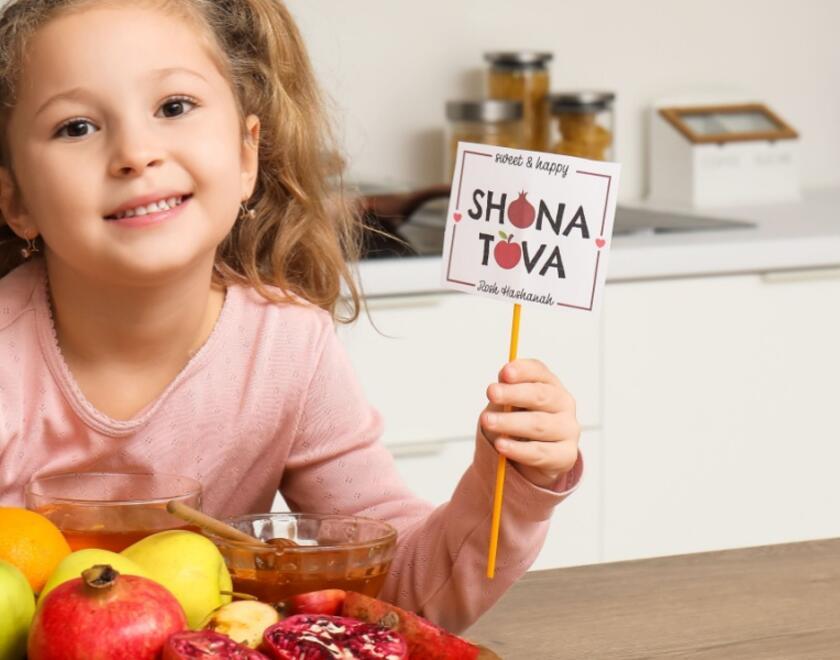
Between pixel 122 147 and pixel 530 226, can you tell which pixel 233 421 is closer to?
pixel 122 147

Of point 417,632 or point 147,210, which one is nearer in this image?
point 417,632

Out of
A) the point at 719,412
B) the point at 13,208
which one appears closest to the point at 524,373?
the point at 13,208

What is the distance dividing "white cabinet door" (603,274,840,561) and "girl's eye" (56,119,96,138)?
1.29m

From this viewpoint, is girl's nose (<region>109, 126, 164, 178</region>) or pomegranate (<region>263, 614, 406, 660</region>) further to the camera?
girl's nose (<region>109, 126, 164, 178</region>)

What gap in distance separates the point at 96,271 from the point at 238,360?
24cm

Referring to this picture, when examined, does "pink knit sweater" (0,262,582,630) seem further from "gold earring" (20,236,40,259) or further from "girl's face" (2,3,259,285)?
"girl's face" (2,3,259,285)

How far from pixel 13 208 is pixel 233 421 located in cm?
28

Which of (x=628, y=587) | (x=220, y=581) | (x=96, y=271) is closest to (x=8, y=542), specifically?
(x=220, y=581)

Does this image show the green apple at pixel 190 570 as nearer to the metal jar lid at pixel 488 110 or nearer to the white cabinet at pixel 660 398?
the white cabinet at pixel 660 398

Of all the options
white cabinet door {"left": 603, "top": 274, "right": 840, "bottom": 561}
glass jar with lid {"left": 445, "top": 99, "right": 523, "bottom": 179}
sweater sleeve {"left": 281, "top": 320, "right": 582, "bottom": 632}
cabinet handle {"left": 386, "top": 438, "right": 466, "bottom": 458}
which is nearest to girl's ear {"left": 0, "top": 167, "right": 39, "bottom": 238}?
sweater sleeve {"left": 281, "top": 320, "right": 582, "bottom": 632}

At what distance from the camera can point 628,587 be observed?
1.11 metres

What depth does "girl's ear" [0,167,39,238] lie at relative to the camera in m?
1.33

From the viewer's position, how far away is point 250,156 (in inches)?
54.8

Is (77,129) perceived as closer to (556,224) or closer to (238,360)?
(238,360)
